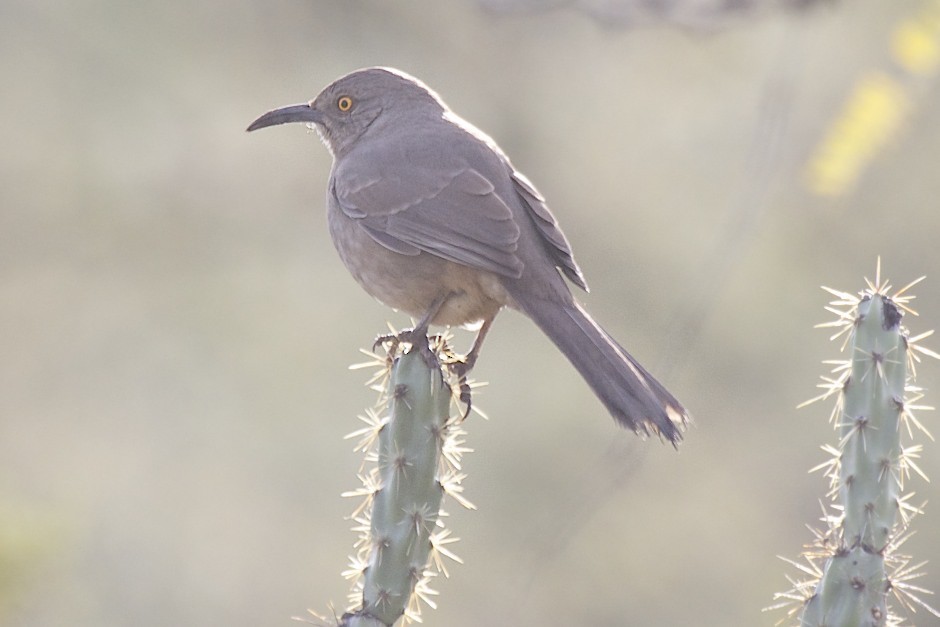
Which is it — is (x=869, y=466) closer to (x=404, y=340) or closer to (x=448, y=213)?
(x=404, y=340)

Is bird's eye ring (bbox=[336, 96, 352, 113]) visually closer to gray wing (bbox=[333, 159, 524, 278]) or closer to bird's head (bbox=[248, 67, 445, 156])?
bird's head (bbox=[248, 67, 445, 156])

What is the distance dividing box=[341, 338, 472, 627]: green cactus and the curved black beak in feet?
8.05

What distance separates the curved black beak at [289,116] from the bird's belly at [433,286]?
3.74 ft

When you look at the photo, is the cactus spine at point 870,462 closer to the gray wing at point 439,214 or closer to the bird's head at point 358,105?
the gray wing at point 439,214

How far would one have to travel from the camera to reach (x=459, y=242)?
4953 millimetres

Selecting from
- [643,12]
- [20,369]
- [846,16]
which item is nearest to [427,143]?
[643,12]

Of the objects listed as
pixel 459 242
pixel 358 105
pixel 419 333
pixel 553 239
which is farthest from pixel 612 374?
pixel 358 105

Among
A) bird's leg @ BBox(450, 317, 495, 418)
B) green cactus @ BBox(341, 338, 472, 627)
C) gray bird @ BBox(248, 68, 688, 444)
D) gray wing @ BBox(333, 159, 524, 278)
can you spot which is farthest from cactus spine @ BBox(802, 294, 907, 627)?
gray wing @ BBox(333, 159, 524, 278)

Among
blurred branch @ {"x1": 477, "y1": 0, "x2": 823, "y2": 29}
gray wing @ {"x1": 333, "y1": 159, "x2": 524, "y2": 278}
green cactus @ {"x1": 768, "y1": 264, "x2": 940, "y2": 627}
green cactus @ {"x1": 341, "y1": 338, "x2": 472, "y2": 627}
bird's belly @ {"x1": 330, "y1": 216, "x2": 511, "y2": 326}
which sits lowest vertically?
green cactus @ {"x1": 341, "y1": 338, "x2": 472, "y2": 627}

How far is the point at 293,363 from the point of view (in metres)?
11.4

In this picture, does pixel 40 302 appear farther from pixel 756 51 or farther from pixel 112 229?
pixel 756 51

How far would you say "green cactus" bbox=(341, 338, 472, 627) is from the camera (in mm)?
3662

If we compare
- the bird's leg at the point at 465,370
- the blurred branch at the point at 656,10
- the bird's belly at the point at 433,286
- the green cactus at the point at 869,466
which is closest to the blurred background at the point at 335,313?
the blurred branch at the point at 656,10

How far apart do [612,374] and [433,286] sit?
3.14 feet
